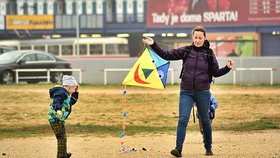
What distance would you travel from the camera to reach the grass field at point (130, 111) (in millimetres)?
16328

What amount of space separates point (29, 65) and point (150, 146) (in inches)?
851

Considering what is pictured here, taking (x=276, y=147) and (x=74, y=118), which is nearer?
(x=276, y=147)

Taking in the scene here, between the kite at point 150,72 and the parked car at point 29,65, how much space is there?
70.1 ft

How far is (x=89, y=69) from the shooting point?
34.9 meters

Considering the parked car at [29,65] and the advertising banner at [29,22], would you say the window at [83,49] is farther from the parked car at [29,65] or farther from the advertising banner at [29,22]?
the parked car at [29,65]

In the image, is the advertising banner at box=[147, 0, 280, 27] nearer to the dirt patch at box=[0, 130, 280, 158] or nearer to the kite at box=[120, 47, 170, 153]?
the dirt patch at box=[0, 130, 280, 158]

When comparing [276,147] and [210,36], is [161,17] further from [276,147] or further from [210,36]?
[276,147]

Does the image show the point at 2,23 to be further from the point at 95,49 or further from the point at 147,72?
the point at 147,72

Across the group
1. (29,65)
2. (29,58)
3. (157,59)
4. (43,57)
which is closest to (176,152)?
(157,59)

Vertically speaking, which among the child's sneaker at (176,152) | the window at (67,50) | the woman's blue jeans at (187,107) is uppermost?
the woman's blue jeans at (187,107)

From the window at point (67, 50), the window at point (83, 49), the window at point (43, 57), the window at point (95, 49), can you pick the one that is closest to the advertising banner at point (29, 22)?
the window at point (67, 50)

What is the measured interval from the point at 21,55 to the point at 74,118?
1552 centimetres

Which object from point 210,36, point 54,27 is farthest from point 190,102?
point 54,27

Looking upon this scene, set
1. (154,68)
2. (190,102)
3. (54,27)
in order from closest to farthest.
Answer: (190,102), (154,68), (54,27)
